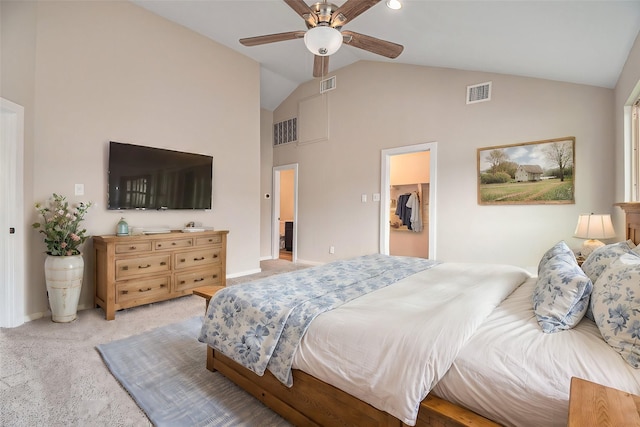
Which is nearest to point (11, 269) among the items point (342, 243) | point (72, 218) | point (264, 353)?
point (72, 218)

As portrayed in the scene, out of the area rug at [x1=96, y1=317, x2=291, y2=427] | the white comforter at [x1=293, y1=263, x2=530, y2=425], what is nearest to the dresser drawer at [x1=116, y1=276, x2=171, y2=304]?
the area rug at [x1=96, y1=317, x2=291, y2=427]

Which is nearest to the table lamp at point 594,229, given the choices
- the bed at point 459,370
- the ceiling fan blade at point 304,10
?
the bed at point 459,370

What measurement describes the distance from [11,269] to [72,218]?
0.62 m

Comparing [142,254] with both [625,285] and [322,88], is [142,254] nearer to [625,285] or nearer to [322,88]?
[625,285]

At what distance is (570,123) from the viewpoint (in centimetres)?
330

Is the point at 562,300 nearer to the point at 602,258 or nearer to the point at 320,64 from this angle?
the point at 602,258

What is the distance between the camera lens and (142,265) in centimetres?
317

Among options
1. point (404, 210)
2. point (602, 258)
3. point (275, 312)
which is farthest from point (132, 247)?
point (404, 210)

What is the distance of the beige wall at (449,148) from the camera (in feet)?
10.6

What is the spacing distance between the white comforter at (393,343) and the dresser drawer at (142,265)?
246 cm

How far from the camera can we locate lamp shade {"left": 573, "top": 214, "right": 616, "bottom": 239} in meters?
2.71

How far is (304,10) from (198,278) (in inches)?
119

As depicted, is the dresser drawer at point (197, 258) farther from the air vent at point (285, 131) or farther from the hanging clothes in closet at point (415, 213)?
the hanging clothes in closet at point (415, 213)

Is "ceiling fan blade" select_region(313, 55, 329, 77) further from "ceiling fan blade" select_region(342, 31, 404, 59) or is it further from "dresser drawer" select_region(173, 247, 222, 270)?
"dresser drawer" select_region(173, 247, 222, 270)
